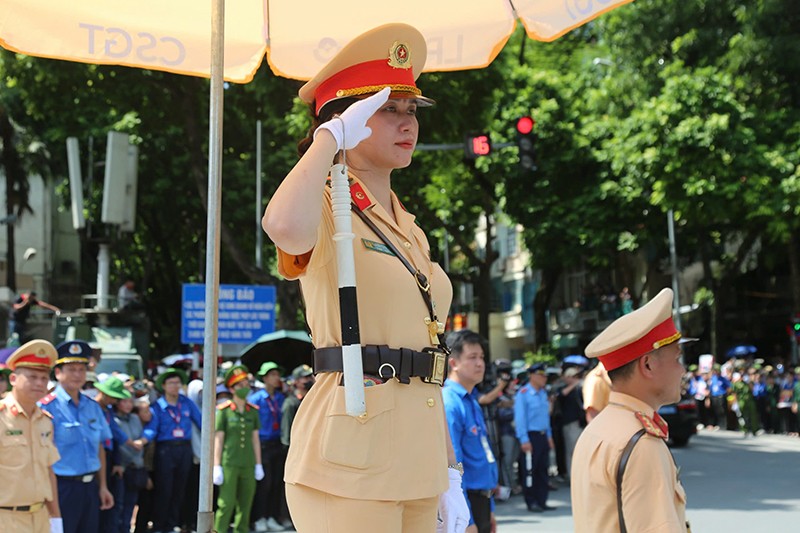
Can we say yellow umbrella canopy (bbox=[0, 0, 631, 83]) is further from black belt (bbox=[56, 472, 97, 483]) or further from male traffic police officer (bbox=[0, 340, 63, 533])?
black belt (bbox=[56, 472, 97, 483])

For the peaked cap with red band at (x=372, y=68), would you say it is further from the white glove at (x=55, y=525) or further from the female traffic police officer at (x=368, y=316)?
the white glove at (x=55, y=525)

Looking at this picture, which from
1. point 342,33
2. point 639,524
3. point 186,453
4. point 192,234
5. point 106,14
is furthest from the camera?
point 192,234

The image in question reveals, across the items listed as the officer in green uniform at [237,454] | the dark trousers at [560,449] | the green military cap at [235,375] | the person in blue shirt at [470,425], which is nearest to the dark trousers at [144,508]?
the officer in green uniform at [237,454]

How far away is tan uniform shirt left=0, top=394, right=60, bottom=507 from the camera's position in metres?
6.80

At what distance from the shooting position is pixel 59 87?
71.6ft

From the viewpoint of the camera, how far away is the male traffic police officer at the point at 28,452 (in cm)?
679

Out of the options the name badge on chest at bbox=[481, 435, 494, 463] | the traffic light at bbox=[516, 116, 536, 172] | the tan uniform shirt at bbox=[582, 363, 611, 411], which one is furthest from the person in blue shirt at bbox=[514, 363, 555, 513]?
the name badge on chest at bbox=[481, 435, 494, 463]

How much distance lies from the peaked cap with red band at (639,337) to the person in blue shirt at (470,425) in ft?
12.1

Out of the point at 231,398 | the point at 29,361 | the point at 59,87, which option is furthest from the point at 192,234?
the point at 29,361

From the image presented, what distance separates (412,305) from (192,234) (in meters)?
31.8

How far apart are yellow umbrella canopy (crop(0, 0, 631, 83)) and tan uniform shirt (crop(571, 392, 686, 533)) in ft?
5.40

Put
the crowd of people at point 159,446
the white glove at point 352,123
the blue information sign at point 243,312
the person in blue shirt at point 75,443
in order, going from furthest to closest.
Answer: the blue information sign at point 243,312
the crowd of people at point 159,446
the person in blue shirt at point 75,443
the white glove at point 352,123

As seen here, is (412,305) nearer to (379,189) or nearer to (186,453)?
(379,189)

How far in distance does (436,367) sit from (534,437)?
1252cm
